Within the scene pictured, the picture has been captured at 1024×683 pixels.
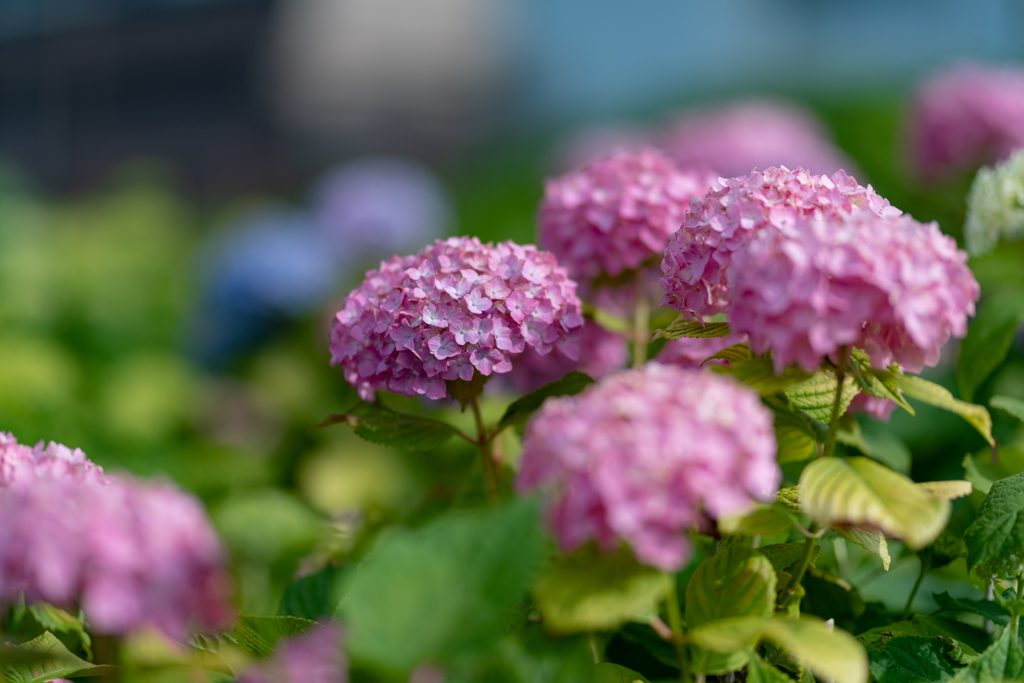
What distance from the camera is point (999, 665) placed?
32.5 inches

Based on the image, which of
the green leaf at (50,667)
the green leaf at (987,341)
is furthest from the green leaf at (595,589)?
the green leaf at (987,341)

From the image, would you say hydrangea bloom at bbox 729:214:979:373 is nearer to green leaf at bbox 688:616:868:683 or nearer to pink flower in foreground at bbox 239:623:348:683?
green leaf at bbox 688:616:868:683

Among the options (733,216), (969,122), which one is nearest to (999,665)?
(733,216)

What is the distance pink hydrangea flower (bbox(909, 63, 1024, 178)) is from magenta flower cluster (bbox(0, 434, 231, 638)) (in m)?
2.12

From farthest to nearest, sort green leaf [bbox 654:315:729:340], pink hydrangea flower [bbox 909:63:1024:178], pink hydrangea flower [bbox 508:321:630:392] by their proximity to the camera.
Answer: pink hydrangea flower [bbox 909:63:1024:178] → pink hydrangea flower [bbox 508:321:630:392] → green leaf [bbox 654:315:729:340]

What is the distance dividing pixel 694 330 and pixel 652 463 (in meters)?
0.32

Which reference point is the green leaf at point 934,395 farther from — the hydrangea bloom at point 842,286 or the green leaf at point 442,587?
the green leaf at point 442,587

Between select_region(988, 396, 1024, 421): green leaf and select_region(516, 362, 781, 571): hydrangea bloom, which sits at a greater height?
select_region(516, 362, 781, 571): hydrangea bloom

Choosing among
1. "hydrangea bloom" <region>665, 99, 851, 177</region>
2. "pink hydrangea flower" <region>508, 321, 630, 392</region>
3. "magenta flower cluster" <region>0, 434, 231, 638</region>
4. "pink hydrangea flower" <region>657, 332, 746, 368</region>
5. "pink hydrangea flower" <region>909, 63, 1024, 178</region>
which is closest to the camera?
"magenta flower cluster" <region>0, 434, 231, 638</region>

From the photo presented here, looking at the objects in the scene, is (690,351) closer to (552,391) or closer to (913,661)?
(552,391)

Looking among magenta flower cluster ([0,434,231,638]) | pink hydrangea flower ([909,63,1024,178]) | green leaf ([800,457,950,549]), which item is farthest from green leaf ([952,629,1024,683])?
pink hydrangea flower ([909,63,1024,178])

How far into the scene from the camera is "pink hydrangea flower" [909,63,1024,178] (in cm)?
228

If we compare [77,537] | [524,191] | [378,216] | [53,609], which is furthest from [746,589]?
[524,191]

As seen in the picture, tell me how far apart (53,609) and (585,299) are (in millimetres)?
764
